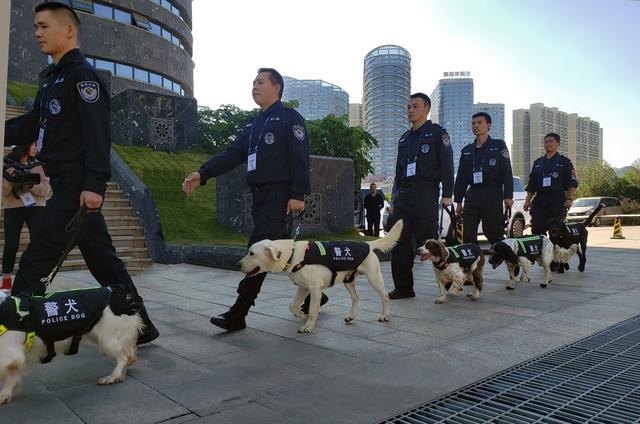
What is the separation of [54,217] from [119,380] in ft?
3.47

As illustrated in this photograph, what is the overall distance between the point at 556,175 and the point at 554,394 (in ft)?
19.6

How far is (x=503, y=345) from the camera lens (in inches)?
148

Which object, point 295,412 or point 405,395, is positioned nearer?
point 295,412

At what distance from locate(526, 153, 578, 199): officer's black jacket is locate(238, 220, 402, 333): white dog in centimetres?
473

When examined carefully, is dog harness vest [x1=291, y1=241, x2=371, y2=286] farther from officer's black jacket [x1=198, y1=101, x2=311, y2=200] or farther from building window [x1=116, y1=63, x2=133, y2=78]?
building window [x1=116, y1=63, x2=133, y2=78]


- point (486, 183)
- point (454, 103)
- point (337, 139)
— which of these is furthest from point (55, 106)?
point (454, 103)

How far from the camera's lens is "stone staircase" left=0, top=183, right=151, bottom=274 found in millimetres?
8414

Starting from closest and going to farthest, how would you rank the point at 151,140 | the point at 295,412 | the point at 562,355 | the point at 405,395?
the point at 295,412 < the point at 405,395 < the point at 562,355 < the point at 151,140

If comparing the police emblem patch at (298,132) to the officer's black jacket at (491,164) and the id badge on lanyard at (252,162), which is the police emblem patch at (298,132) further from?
the officer's black jacket at (491,164)

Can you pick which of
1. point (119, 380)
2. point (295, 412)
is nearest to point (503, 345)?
point (295, 412)

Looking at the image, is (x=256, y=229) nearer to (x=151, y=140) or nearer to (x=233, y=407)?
(x=233, y=407)

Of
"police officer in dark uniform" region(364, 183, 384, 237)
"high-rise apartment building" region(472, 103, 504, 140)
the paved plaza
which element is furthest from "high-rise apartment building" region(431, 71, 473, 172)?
the paved plaza

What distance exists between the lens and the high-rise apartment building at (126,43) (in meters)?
26.0

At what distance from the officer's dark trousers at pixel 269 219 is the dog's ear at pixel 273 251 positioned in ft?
1.18
